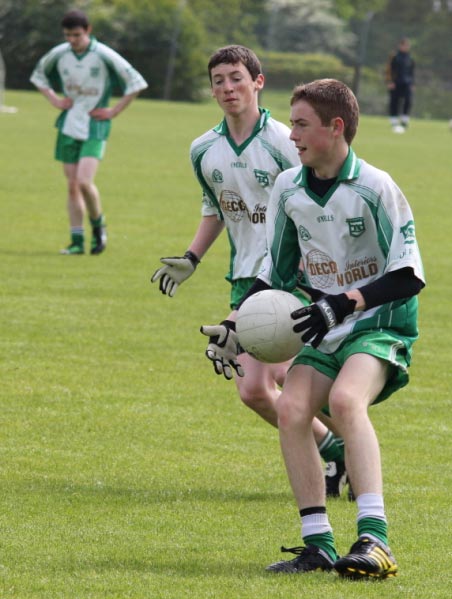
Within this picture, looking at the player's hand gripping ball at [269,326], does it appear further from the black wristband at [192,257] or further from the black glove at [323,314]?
the black wristband at [192,257]

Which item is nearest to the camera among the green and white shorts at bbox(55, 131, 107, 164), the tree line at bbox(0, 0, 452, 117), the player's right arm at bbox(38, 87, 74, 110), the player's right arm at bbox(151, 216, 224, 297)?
the player's right arm at bbox(151, 216, 224, 297)

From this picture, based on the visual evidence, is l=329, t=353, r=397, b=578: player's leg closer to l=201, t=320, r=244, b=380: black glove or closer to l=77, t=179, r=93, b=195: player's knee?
l=201, t=320, r=244, b=380: black glove

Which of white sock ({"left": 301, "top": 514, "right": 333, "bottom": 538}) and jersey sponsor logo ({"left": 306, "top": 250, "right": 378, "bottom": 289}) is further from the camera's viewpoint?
jersey sponsor logo ({"left": 306, "top": 250, "right": 378, "bottom": 289})

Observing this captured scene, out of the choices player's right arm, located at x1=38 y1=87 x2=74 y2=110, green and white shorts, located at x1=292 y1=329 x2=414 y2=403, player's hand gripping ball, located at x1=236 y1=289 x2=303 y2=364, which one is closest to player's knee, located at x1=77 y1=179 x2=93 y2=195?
player's right arm, located at x1=38 y1=87 x2=74 y2=110

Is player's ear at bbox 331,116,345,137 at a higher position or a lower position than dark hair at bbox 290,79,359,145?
lower

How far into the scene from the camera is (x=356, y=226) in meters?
5.20

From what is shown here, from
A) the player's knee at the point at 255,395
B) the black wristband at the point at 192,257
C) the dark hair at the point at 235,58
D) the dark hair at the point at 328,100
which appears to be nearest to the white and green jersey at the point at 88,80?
the dark hair at the point at 235,58

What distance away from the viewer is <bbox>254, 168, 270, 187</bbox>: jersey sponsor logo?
6520 mm

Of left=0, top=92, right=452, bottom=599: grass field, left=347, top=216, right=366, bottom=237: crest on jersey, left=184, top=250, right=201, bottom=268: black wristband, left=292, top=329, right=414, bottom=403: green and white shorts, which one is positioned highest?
left=347, top=216, right=366, bottom=237: crest on jersey

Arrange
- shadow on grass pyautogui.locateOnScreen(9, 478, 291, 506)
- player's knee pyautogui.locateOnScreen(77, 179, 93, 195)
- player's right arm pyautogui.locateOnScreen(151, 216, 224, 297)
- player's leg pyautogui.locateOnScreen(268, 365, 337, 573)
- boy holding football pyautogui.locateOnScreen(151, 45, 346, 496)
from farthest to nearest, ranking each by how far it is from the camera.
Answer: player's knee pyautogui.locateOnScreen(77, 179, 93, 195), boy holding football pyautogui.locateOnScreen(151, 45, 346, 496), player's right arm pyautogui.locateOnScreen(151, 216, 224, 297), shadow on grass pyautogui.locateOnScreen(9, 478, 291, 506), player's leg pyautogui.locateOnScreen(268, 365, 337, 573)

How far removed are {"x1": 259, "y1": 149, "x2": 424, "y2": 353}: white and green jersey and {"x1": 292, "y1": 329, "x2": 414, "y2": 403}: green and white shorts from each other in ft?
0.11

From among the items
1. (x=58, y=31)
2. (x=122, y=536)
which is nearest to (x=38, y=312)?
(x=122, y=536)

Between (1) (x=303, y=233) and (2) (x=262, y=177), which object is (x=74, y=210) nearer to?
(2) (x=262, y=177)

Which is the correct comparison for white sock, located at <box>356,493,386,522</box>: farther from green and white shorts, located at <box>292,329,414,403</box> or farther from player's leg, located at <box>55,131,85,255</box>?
player's leg, located at <box>55,131,85,255</box>
